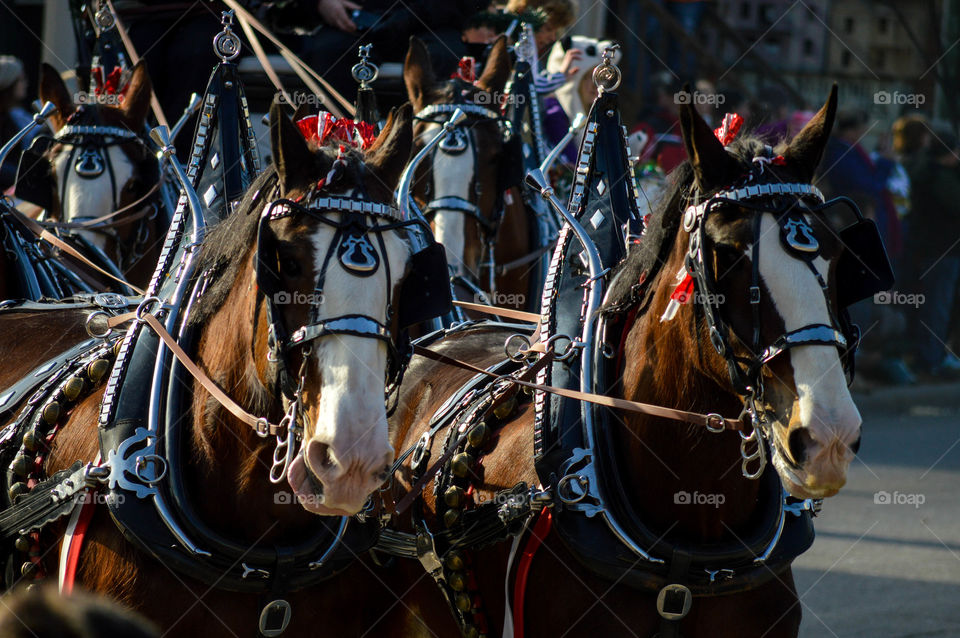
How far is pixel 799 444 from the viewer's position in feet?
8.28

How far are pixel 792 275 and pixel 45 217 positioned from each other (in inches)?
157

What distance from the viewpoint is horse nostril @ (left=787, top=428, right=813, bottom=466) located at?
8.22 feet

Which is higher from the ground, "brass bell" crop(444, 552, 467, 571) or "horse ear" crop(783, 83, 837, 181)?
"horse ear" crop(783, 83, 837, 181)

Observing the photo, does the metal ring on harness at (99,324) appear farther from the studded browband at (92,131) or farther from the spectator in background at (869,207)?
the spectator in background at (869,207)

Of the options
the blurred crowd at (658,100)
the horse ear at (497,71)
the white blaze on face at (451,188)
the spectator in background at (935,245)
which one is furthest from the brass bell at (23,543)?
the spectator in background at (935,245)

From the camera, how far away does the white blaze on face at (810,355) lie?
247cm

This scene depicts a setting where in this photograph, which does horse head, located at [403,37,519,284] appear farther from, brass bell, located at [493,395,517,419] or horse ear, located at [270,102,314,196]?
horse ear, located at [270,102,314,196]

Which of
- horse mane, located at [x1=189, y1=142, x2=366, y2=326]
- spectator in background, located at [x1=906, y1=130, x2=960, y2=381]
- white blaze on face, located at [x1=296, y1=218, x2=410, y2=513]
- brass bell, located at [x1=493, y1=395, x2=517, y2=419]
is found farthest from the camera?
spectator in background, located at [x1=906, y1=130, x2=960, y2=381]

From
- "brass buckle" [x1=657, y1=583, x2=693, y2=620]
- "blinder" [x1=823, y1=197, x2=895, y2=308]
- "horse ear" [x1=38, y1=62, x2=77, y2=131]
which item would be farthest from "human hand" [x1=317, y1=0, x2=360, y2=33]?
"brass buckle" [x1=657, y1=583, x2=693, y2=620]

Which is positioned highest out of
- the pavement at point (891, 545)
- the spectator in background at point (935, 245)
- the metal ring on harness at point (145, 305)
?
the metal ring on harness at point (145, 305)

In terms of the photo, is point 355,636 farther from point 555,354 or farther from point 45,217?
point 45,217

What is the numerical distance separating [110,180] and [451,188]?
1.47 m

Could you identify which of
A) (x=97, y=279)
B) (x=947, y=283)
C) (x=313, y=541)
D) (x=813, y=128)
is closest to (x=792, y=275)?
(x=813, y=128)

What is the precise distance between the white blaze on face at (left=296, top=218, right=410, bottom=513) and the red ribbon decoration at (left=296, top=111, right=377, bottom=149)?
0.43 meters
